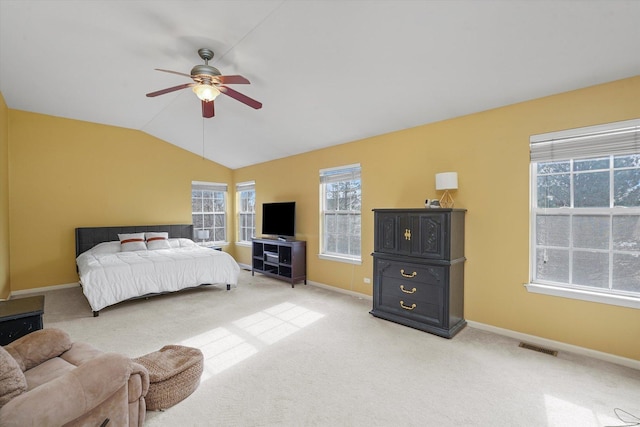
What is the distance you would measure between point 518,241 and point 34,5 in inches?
210

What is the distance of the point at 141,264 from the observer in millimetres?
4406

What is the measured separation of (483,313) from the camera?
11.4 feet

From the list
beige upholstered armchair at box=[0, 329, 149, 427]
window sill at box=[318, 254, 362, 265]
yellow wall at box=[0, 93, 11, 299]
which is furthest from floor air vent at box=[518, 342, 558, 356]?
yellow wall at box=[0, 93, 11, 299]

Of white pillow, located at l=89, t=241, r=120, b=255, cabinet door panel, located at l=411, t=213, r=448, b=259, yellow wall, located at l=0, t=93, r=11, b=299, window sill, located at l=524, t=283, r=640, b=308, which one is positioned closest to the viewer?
window sill, located at l=524, t=283, r=640, b=308

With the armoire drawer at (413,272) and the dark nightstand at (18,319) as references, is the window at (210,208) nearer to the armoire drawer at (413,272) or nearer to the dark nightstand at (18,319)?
the dark nightstand at (18,319)

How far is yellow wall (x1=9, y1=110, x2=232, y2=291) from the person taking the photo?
16.6 feet

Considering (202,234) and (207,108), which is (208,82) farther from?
(202,234)

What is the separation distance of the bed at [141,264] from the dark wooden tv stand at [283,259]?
34.3 inches

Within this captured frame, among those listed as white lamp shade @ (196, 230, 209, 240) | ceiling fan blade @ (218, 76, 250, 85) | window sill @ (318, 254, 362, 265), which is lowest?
window sill @ (318, 254, 362, 265)

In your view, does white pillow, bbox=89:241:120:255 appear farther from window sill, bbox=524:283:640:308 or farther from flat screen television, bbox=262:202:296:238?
window sill, bbox=524:283:640:308

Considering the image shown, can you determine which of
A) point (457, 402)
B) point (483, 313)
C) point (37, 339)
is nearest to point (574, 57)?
point (483, 313)

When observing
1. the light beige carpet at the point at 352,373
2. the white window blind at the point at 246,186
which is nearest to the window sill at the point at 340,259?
the light beige carpet at the point at 352,373

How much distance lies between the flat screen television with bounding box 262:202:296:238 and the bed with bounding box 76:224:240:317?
1.16m

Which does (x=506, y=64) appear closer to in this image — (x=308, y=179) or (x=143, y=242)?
(x=308, y=179)
